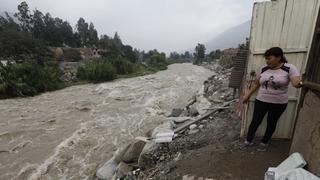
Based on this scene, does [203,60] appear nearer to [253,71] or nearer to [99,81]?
[99,81]

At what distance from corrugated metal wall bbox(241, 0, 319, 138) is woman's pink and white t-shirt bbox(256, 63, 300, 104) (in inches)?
14.2

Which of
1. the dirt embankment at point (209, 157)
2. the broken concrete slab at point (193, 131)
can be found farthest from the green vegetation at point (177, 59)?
the dirt embankment at point (209, 157)

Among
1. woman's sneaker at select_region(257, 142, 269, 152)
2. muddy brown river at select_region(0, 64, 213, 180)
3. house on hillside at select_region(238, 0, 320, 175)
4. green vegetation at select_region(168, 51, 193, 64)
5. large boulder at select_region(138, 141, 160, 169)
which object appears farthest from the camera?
green vegetation at select_region(168, 51, 193, 64)

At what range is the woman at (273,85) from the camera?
234 cm

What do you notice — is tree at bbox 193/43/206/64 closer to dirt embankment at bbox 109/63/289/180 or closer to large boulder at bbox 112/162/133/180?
dirt embankment at bbox 109/63/289/180

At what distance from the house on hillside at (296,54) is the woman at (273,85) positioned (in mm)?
168

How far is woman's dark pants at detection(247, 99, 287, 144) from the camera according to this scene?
255cm

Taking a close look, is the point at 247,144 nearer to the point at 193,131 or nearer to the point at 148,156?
the point at 193,131

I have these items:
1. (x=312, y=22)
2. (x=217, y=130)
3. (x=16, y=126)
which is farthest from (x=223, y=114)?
(x=16, y=126)

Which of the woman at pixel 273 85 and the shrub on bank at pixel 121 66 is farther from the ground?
the woman at pixel 273 85

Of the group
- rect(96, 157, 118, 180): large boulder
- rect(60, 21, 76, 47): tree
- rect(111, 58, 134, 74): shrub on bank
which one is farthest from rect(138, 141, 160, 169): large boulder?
rect(60, 21, 76, 47): tree

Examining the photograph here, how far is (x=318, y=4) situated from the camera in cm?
231

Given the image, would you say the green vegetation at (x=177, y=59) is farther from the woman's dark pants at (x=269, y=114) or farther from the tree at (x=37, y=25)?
the woman's dark pants at (x=269, y=114)

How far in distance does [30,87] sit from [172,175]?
13540mm
